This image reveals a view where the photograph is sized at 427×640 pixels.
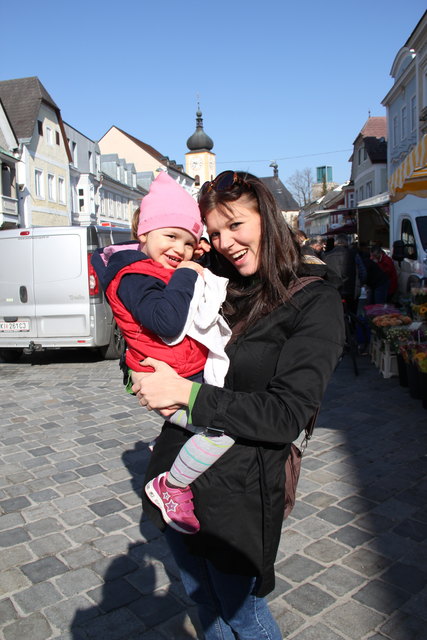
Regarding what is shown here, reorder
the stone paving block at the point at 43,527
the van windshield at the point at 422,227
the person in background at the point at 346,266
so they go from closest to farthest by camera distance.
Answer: the stone paving block at the point at 43,527 < the person in background at the point at 346,266 < the van windshield at the point at 422,227

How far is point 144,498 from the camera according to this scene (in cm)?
201

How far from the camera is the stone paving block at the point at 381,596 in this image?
285 cm

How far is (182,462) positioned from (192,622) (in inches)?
55.8

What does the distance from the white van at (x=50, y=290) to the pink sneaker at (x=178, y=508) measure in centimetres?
735

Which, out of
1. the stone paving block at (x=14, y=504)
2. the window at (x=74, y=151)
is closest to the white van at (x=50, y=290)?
the stone paving block at (x=14, y=504)

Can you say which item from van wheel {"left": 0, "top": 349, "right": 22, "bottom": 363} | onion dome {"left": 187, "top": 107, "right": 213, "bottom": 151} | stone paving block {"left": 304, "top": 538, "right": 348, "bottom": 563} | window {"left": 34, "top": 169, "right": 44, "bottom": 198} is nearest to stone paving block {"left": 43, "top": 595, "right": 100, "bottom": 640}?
stone paving block {"left": 304, "top": 538, "right": 348, "bottom": 563}

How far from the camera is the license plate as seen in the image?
926 cm

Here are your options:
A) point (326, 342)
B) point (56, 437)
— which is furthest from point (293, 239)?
point (56, 437)

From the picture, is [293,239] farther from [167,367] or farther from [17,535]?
[17,535]

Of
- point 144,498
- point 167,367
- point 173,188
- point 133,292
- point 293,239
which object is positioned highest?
point 173,188

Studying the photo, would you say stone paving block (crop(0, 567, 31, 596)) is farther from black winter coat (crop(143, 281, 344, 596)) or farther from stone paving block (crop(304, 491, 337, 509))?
stone paving block (crop(304, 491, 337, 509))

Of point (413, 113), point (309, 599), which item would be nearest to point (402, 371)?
point (309, 599)

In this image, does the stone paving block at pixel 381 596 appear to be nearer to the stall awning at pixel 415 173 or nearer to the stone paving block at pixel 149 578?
the stone paving block at pixel 149 578

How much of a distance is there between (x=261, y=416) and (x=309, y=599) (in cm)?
182
